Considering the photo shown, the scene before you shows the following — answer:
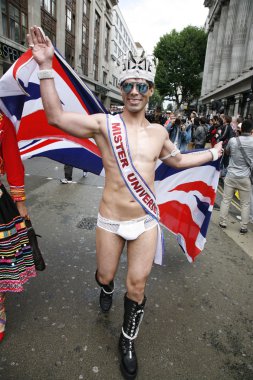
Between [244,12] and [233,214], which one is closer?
[233,214]

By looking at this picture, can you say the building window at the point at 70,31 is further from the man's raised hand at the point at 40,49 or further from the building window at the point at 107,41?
the man's raised hand at the point at 40,49

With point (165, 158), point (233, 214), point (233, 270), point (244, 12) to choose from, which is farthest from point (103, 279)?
point (244, 12)

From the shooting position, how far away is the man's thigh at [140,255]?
7.02 feet

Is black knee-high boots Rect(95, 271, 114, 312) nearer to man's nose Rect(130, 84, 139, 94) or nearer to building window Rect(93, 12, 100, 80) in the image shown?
man's nose Rect(130, 84, 139, 94)

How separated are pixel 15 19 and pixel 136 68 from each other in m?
19.7

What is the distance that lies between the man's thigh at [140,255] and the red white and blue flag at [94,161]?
1513 millimetres

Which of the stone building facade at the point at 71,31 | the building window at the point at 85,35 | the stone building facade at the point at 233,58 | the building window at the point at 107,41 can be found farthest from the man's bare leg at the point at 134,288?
the building window at the point at 107,41

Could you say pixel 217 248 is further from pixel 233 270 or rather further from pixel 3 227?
pixel 3 227

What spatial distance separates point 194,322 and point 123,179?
1.68 m

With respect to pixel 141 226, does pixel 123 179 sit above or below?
above

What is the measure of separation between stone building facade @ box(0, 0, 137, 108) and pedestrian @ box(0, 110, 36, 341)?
4.42 ft

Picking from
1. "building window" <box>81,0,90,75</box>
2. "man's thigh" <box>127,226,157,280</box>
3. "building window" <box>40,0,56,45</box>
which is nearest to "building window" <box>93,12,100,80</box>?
"building window" <box>81,0,90,75</box>

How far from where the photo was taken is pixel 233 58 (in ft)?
84.3

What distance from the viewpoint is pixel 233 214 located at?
623 cm
